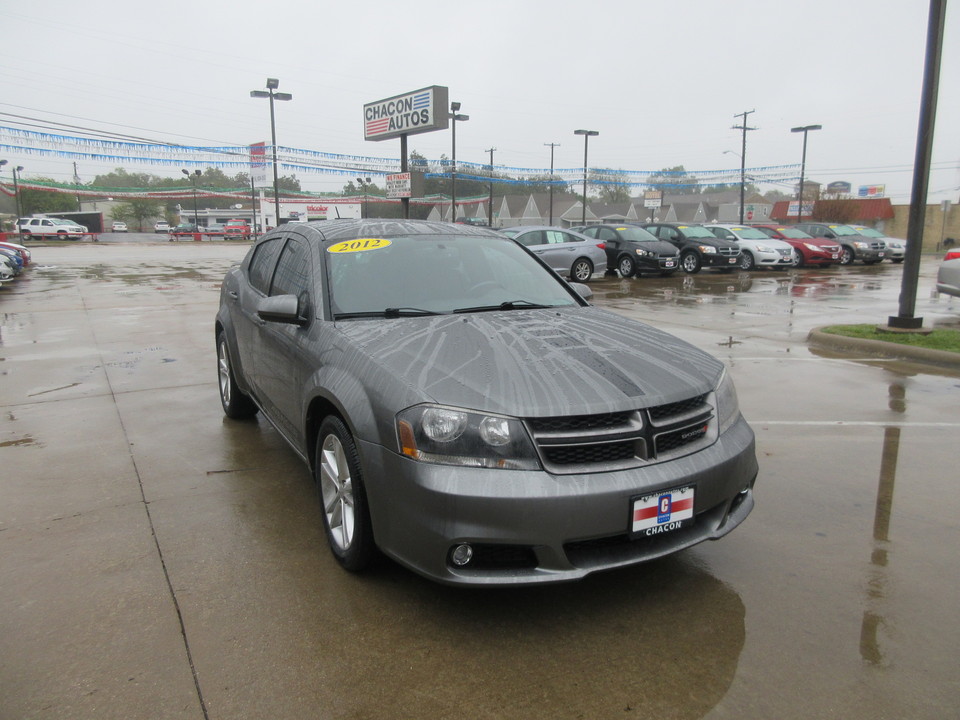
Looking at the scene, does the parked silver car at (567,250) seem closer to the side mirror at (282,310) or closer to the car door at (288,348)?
the car door at (288,348)

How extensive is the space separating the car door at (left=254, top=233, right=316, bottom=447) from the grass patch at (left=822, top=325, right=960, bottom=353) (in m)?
7.63

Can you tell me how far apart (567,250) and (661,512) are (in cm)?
1725

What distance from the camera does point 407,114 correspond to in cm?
2728

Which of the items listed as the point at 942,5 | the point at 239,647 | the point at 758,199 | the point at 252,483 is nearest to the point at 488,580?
the point at 239,647

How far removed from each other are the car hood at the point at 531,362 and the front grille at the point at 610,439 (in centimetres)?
4

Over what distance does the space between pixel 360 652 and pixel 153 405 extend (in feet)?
14.6

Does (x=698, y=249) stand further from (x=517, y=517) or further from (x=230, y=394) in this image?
(x=517, y=517)

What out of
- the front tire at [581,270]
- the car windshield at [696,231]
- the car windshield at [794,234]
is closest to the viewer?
the front tire at [581,270]

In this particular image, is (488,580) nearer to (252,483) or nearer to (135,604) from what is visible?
(135,604)

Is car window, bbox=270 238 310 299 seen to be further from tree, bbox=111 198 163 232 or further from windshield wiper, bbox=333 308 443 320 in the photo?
tree, bbox=111 198 163 232

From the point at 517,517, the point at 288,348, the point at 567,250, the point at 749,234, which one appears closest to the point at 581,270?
the point at 567,250

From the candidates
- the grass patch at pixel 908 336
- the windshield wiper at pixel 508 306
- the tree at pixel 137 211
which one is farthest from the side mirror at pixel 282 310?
the tree at pixel 137 211

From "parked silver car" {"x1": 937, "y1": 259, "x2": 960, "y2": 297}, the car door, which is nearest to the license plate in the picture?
the car door

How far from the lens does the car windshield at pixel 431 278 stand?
3934mm
